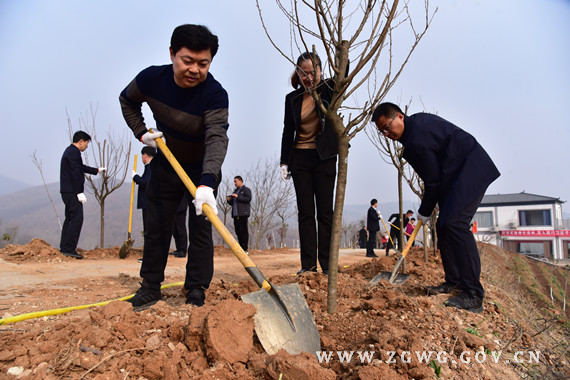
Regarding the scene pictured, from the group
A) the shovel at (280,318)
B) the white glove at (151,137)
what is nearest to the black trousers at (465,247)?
the shovel at (280,318)

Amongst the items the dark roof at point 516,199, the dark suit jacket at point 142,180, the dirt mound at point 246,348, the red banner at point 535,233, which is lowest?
the dirt mound at point 246,348

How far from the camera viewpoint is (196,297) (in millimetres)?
2570

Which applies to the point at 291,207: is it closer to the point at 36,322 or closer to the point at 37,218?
the point at 36,322

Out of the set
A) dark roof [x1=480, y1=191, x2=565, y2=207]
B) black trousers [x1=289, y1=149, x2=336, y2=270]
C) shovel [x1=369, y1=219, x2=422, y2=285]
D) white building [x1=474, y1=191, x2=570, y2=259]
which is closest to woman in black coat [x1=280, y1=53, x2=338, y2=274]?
black trousers [x1=289, y1=149, x2=336, y2=270]

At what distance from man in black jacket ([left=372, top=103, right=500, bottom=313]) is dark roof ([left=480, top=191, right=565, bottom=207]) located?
138ft

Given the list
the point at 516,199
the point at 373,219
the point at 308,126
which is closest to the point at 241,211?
the point at 373,219

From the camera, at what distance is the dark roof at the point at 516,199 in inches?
1499

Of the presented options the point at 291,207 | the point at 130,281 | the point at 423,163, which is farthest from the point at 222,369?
the point at 291,207

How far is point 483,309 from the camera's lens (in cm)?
256

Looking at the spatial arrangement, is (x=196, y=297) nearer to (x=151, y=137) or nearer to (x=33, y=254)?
(x=151, y=137)

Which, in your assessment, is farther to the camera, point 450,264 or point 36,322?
point 450,264

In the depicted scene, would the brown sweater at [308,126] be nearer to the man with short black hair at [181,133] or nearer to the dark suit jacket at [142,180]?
the man with short black hair at [181,133]

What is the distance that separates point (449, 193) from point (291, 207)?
16.7 metres

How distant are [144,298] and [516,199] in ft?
166
